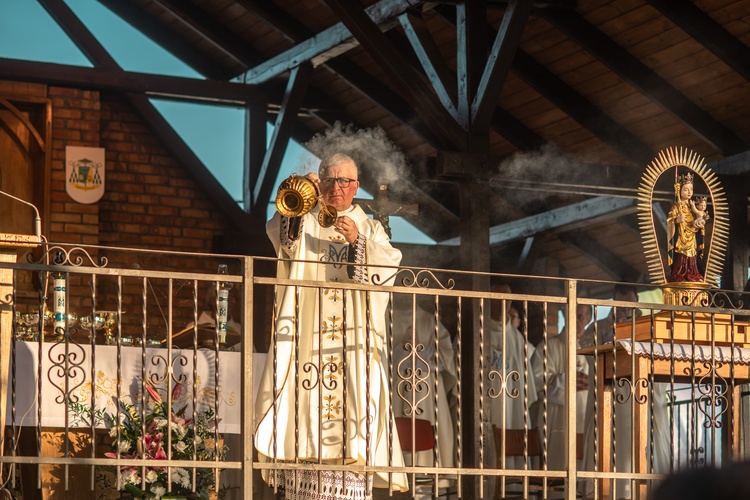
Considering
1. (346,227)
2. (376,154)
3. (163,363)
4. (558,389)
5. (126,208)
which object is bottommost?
(558,389)

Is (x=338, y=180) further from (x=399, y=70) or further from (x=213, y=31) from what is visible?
(x=213, y=31)

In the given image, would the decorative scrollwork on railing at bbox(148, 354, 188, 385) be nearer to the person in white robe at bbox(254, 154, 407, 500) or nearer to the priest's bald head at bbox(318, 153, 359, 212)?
the person in white robe at bbox(254, 154, 407, 500)

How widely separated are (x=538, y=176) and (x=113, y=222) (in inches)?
152

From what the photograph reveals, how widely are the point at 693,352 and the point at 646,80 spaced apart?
4.07 m

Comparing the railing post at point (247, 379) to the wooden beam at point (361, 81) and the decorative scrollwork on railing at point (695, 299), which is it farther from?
the wooden beam at point (361, 81)

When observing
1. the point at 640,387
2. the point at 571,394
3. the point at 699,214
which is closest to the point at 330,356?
the point at 571,394

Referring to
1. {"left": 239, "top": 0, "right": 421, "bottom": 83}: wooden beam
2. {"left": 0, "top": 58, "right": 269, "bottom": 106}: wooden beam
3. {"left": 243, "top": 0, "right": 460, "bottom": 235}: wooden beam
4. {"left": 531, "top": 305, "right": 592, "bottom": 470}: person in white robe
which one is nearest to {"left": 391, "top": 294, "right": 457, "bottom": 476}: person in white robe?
{"left": 531, "top": 305, "right": 592, "bottom": 470}: person in white robe

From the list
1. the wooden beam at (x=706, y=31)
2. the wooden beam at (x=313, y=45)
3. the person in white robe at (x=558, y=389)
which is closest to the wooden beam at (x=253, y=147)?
the wooden beam at (x=313, y=45)

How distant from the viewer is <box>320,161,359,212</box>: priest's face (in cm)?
615

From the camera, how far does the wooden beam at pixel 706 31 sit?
29.1 ft

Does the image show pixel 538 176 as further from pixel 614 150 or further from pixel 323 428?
pixel 323 428

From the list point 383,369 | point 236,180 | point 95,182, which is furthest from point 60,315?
point 236,180

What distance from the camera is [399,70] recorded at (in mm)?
8500

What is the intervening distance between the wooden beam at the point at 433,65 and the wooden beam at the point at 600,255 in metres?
4.58
